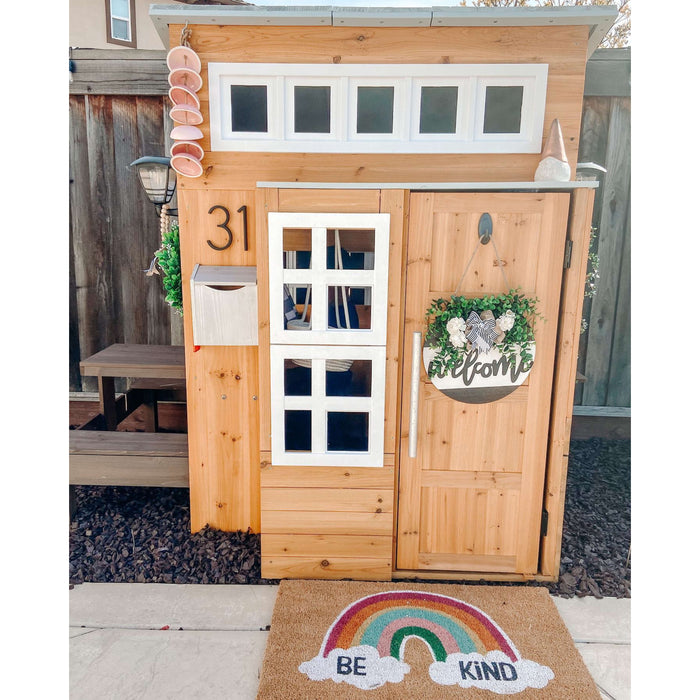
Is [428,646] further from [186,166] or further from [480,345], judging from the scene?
[186,166]

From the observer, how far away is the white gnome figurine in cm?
244

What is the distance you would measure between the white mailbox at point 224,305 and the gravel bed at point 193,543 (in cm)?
122

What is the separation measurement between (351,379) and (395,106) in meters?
1.39

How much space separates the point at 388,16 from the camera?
8.02 feet

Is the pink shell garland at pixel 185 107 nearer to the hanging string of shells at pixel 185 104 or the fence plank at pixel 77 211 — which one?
the hanging string of shells at pixel 185 104

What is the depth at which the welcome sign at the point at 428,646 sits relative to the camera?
2.15 metres

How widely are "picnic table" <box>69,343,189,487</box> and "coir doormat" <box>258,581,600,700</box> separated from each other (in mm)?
1029

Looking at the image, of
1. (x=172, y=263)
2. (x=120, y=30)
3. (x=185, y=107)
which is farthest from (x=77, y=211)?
(x=120, y=30)

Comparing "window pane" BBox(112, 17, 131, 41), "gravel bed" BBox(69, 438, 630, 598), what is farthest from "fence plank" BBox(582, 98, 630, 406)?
"window pane" BBox(112, 17, 131, 41)

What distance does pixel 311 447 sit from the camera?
268 cm

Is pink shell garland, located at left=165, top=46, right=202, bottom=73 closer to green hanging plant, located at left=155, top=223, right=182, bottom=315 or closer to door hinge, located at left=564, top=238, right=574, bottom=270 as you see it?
green hanging plant, located at left=155, top=223, right=182, bottom=315
